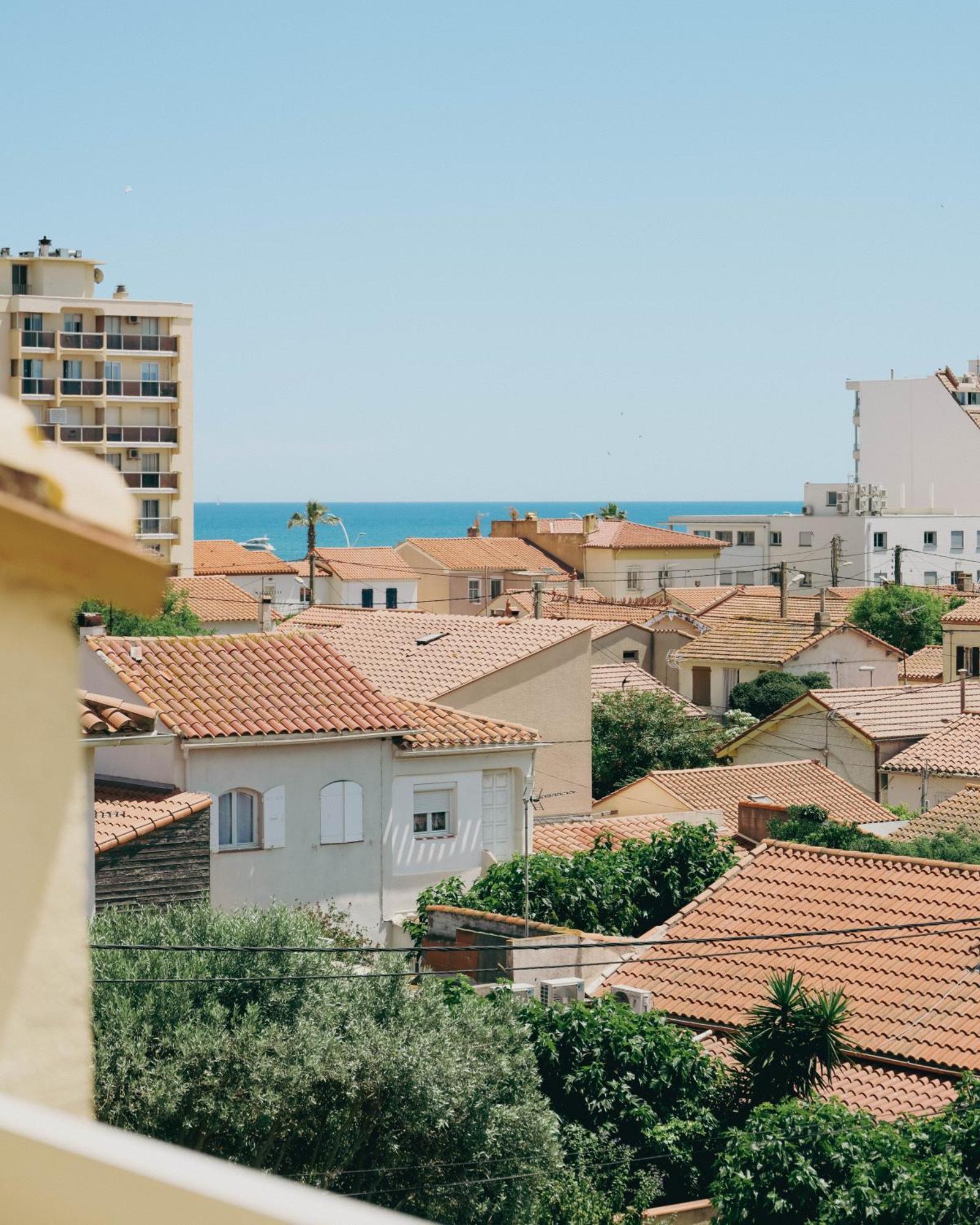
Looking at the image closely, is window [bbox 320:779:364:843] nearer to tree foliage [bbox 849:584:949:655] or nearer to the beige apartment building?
tree foliage [bbox 849:584:949:655]

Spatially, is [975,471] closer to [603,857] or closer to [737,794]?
[737,794]

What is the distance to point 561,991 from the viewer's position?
18.9 meters

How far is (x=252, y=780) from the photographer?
929 inches

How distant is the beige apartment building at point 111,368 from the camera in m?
83.4

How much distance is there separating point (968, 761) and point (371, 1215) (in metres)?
38.6

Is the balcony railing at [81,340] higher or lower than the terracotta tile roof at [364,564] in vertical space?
higher

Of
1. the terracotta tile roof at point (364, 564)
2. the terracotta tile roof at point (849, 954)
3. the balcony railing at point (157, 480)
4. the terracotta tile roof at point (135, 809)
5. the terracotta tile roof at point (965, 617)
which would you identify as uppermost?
the balcony railing at point (157, 480)

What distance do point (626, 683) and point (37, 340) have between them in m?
44.1

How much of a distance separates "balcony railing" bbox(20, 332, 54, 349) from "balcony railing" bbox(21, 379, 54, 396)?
1565 millimetres

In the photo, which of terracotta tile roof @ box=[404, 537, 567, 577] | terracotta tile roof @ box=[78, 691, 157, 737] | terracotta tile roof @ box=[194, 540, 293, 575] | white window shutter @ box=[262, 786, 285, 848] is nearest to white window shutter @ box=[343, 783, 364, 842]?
white window shutter @ box=[262, 786, 285, 848]

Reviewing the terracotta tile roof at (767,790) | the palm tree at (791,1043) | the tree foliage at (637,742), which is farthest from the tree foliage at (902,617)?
the palm tree at (791,1043)

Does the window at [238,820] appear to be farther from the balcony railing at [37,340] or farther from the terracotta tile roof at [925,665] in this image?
the balcony railing at [37,340]

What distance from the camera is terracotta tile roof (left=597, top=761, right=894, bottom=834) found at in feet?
118

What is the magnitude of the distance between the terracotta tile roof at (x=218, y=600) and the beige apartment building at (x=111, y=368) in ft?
19.2
